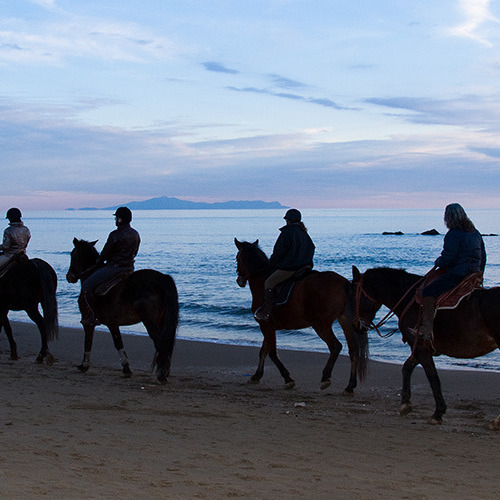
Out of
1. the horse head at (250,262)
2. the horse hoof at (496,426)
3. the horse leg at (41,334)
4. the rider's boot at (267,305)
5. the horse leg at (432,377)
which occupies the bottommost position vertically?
the horse leg at (41,334)

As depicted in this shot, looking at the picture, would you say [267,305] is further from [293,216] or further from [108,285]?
[108,285]

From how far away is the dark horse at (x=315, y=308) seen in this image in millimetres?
9547

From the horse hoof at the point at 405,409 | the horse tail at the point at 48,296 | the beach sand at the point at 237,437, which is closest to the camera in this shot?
the beach sand at the point at 237,437

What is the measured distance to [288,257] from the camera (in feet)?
31.6

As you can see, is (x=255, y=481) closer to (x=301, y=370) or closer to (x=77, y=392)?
(x=77, y=392)

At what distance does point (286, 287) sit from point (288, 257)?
0.46 metres

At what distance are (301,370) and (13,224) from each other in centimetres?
567

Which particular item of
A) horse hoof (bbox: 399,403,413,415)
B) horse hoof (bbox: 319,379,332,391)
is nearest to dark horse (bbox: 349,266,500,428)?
horse hoof (bbox: 399,403,413,415)

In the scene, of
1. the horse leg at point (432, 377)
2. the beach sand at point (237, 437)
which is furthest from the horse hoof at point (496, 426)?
the horse leg at point (432, 377)

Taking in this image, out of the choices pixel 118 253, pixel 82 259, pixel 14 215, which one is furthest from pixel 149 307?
pixel 14 215

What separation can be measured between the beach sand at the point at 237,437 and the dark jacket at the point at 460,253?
1.81m

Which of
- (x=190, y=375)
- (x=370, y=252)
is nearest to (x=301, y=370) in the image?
(x=190, y=375)

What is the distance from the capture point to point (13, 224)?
11336 millimetres

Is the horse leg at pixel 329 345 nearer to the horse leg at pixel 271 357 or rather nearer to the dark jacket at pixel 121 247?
the horse leg at pixel 271 357
